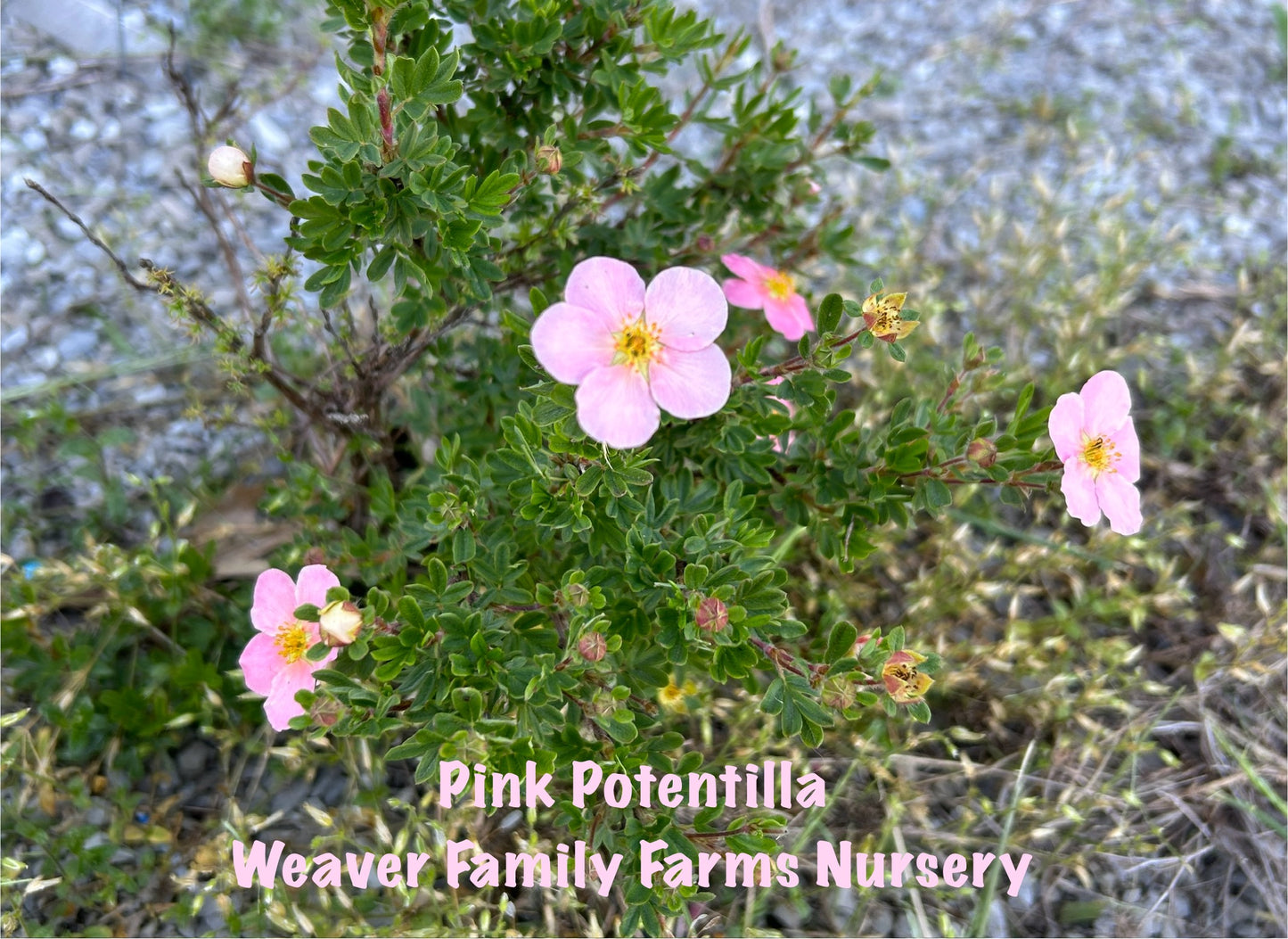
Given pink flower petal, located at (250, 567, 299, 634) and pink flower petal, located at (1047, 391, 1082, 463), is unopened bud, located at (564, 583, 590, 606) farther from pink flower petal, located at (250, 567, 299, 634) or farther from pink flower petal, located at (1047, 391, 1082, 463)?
pink flower petal, located at (1047, 391, 1082, 463)

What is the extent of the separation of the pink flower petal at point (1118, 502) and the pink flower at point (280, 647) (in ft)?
3.99

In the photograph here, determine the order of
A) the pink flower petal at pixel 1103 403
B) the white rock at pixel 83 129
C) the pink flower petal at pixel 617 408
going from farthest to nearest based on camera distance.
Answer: the white rock at pixel 83 129, the pink flower petal at pixel 1103 403, the pink flower petal at pixel 617 408

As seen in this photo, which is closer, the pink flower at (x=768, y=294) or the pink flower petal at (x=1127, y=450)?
the pink flower petal at (x=1127, y=450)

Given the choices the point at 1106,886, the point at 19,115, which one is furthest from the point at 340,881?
the point at 19,115

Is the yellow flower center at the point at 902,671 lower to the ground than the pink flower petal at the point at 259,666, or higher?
lower

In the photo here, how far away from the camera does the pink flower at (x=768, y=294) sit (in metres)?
1.89

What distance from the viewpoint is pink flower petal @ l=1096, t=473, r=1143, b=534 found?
1.50 meters

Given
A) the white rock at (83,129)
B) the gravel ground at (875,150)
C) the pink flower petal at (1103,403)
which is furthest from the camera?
the white rock at (83,129)

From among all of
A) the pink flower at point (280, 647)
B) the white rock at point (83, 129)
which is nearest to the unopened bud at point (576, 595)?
the pink flower at point (280, 647)

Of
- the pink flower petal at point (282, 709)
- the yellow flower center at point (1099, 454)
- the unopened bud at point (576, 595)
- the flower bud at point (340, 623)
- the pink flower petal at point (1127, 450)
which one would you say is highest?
the pink flower petal at point (1127, 450)

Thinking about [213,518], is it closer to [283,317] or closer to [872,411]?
[283,317]

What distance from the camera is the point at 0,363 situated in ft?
8.19

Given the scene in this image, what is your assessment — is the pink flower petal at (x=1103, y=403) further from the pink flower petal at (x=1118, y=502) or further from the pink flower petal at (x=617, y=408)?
the pink flower petal at (x=617, y=408)

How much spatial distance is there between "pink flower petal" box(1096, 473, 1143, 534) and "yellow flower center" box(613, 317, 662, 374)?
2.36 feet
